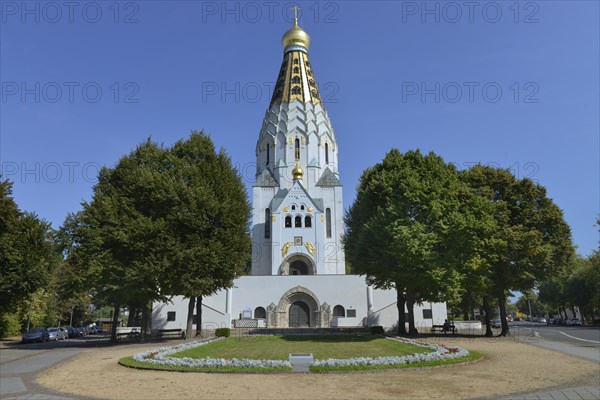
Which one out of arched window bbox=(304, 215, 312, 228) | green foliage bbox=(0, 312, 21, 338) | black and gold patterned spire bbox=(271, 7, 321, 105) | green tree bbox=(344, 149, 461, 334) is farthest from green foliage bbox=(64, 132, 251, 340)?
black and gold patterned spire bbox=(271, 7, 321, 105)

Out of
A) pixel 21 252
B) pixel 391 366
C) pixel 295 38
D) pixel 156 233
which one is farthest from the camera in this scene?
pixel 295 38

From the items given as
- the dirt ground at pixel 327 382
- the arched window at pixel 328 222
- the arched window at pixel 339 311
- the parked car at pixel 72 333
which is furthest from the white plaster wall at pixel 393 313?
the parked car at pixel 72 333

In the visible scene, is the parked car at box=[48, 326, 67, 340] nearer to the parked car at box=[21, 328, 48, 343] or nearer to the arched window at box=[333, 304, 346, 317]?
the parked car at box=[21, 328, 48, 343]

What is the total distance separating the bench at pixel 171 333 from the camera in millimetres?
35778

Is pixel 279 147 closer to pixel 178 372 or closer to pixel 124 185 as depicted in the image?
pixel 124 185

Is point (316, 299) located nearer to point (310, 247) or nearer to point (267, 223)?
point (310, 247)

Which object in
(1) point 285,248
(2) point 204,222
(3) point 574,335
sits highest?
(1) point 285,248

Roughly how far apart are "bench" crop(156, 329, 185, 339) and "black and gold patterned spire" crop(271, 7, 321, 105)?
3775cm

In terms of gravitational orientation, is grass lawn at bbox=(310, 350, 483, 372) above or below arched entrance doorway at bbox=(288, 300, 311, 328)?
below

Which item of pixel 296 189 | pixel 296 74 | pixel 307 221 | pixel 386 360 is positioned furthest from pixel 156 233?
pixel 296 74

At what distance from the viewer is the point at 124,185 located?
3117cm

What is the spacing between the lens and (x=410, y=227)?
28375mm

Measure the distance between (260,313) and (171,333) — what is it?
29.6ft

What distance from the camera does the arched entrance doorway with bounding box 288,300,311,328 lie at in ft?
149
